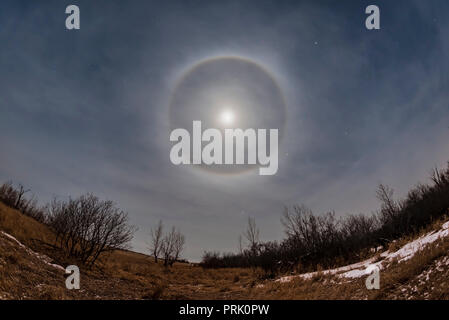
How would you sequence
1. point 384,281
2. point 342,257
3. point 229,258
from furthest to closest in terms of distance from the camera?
point 229,258 → point 342,257 → point 384,281

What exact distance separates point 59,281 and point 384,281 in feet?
44.8

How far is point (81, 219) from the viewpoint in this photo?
20.2m
